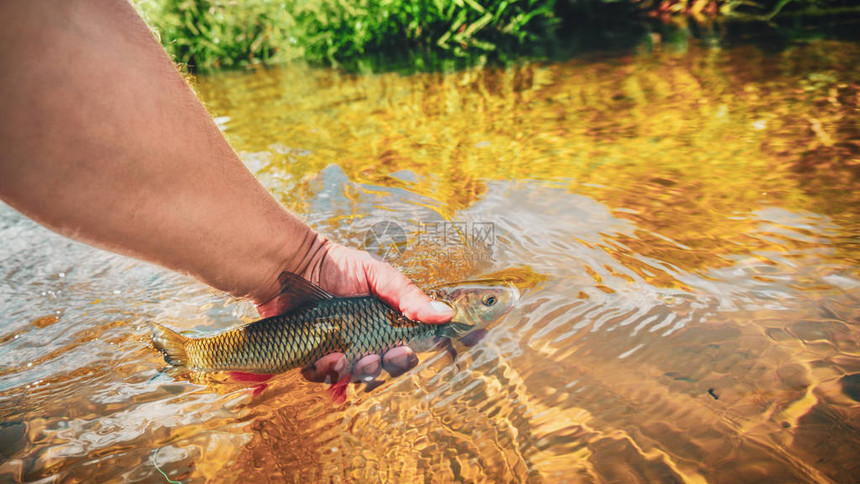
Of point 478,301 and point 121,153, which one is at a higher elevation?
point 121,153

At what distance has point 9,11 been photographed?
1661 mm

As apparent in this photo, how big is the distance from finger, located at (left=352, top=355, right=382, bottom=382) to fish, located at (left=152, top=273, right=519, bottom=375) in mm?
27

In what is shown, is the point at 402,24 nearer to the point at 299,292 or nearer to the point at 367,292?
the point at 367,292

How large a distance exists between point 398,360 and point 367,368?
0.16m

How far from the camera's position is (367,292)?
9.82 ft

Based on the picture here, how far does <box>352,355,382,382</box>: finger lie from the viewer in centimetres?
254

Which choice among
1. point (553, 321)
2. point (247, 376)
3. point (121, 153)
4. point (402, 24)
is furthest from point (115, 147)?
point (402, 24)

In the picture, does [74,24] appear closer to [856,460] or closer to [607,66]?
[856,460]

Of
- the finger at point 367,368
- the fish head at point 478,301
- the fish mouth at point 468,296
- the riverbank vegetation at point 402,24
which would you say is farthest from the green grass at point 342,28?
the finger at point 367,368

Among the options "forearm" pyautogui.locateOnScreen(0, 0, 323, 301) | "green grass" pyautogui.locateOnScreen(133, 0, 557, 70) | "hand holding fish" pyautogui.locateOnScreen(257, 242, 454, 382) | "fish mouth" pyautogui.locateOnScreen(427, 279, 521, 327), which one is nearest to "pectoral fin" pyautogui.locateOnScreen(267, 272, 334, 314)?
"hand holding fish" pyautogui.locateOnScreen(257, 242, 454, 382)

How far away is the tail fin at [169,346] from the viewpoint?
2.54 meters

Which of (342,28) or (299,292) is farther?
(342,28)

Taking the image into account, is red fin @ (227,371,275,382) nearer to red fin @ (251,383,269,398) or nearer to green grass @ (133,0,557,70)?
red fin @ (251,383,269,398)

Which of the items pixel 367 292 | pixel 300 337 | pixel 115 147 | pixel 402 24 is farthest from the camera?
pixel 402 24
